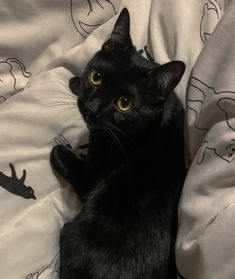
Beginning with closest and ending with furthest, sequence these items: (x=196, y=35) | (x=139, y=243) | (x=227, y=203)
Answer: (x=227, y=203), (x=139, y=243), (x=196, y=35)

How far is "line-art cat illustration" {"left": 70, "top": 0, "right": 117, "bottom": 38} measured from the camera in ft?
3.63

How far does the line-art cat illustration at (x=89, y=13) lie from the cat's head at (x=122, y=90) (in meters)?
0.14

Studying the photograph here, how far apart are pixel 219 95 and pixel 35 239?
523 mm

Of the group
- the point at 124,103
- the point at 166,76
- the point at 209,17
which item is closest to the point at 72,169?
the point at 124,103

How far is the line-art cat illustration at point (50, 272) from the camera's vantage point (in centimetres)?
99

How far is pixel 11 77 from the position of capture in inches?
44.6

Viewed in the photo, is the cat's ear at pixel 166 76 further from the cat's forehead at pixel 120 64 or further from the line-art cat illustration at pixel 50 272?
the line-art cat illustration at pixel 50 272

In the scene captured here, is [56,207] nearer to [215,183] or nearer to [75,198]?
[75,198]

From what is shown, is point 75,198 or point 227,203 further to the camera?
point 75,198

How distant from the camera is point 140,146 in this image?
41.3 inches

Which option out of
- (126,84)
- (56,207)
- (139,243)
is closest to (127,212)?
(139,243)

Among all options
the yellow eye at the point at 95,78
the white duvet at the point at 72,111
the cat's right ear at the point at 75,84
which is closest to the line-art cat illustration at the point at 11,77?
the white duvet at the point at 72,111

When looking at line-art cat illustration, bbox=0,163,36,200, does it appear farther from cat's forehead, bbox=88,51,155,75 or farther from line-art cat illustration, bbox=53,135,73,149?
cat's forehead, bbox=88,51,155,75

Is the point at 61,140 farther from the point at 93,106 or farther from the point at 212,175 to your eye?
the point at 212,175
